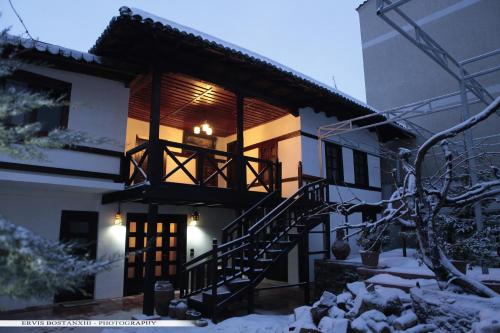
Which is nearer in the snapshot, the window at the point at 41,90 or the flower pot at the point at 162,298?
the flower pot at the point at 162,298

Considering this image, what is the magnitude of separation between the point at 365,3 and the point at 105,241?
54.0 feet

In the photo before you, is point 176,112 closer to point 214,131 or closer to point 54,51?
point 214,131

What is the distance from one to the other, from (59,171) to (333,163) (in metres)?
8.43

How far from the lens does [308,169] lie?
35.5 ft

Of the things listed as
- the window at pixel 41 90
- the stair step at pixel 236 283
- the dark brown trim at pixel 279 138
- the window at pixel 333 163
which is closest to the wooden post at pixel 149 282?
the stair step at pixel 236 283

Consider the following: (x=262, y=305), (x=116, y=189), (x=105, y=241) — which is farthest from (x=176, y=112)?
(x=262, y=305)

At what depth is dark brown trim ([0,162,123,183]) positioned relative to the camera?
21.7ft

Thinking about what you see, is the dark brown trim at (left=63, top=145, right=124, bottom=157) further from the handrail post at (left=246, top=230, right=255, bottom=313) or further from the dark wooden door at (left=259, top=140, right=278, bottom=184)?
the dark wooden door at (left=259, top=140, right=278, bottom=184)

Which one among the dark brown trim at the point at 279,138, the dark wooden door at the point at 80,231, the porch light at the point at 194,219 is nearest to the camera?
→ the dark wooden door at the point at 80,231

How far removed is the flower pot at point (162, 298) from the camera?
6.62 metres

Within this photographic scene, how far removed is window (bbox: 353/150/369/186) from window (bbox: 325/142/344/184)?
→ 1036mm

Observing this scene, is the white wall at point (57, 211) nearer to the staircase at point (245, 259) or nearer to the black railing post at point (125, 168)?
the black railing post at point (125, 168)

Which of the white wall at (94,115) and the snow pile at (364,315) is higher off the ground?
the white wall at (94,115)

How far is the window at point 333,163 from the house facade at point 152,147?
13 cm
